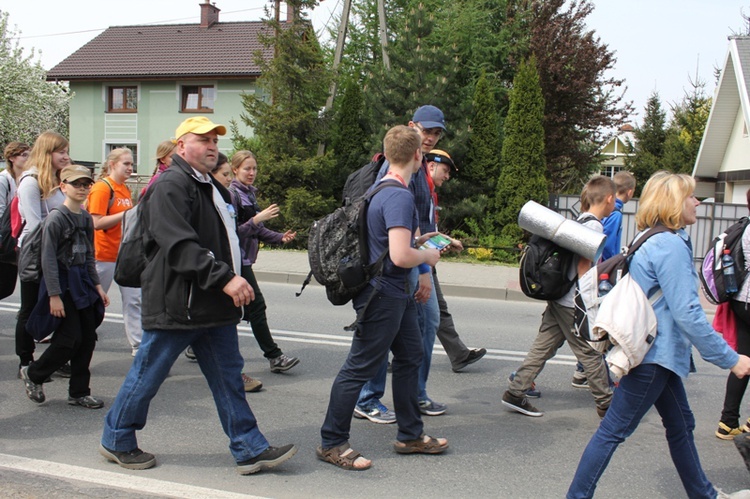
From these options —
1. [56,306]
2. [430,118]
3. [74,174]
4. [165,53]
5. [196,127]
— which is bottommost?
[56,306]

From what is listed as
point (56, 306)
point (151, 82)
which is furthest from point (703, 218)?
point (151, 82)

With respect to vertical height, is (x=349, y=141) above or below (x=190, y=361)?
above

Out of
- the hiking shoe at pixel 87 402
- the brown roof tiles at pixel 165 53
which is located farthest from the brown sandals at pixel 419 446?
the brown roof tiles at pixel 165 53

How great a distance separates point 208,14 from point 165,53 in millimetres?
3113

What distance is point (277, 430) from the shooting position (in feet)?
14.7

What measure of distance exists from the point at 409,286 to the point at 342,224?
52 centimetres

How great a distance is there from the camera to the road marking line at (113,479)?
3.42 meters

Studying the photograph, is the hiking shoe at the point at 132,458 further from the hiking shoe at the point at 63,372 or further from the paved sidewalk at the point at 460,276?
the paved sidewalk at the point at 460,276

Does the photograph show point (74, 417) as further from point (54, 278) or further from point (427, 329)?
point (427, 329)

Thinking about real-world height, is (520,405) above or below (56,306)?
below

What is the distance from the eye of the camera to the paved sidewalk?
1095 centimetres

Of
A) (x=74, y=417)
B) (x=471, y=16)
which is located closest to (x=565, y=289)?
(x=74, y=417)

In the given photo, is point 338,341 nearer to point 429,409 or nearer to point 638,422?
point 429,409

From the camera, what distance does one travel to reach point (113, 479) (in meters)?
3.55
